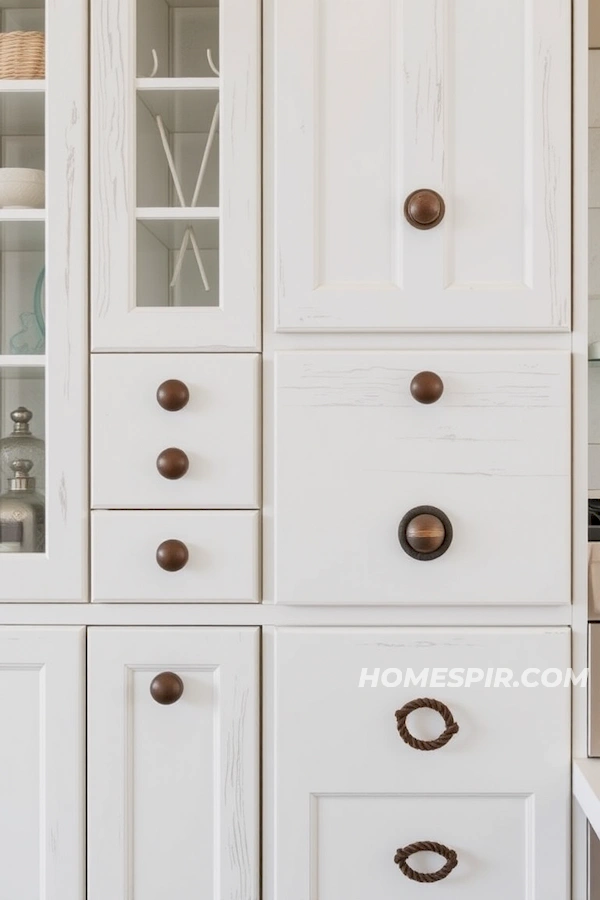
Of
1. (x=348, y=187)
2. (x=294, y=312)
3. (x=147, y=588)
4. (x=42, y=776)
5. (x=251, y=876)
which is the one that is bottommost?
(x=251, y=876)

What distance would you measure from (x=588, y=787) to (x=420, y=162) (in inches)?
30.3

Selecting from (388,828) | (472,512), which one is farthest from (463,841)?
(472,512)

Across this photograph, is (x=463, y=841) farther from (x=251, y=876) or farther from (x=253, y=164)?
(x=253, y=164)

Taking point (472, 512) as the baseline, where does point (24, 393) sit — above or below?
above

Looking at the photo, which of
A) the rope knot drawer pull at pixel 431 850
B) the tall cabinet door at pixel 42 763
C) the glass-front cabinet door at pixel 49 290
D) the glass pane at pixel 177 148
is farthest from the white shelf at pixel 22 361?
the rope knot drawer pull at pixel 431 850

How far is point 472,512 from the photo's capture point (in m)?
1.02

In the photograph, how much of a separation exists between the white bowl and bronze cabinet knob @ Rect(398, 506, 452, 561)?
0.63m

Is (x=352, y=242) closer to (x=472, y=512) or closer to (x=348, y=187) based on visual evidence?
(x=348, y=187)

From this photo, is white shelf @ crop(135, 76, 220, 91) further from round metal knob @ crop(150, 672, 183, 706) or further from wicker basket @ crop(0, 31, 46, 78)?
round metal knob @ crop(150, 672, 183, 706)

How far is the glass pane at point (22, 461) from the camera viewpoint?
107cm

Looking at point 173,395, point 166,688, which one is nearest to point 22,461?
point 173,395

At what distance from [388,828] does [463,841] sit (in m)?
0.09

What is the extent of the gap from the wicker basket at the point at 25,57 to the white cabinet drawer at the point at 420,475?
0.50 meters

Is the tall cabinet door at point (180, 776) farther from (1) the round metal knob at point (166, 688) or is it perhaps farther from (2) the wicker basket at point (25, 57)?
(2) the wicker basket at point (25, 57)
